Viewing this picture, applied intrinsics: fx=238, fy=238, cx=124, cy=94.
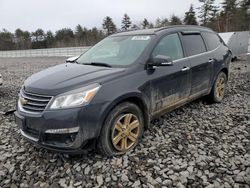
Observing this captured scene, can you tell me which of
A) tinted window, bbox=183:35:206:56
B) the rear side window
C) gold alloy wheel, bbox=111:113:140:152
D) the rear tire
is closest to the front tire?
gold alloy wheel, bbox=111:113:140:152

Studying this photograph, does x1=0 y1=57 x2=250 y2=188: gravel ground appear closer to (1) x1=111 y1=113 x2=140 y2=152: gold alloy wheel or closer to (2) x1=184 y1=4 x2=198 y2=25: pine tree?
(1) x1=111 y1=113 x2=140 y2=152: gold alloy wheel

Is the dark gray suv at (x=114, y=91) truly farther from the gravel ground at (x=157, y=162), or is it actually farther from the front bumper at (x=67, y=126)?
the gravel ground at (x=157, y=162)

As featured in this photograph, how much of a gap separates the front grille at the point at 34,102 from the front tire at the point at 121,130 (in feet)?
2.57

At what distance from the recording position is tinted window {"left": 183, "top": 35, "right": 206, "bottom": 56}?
4.45m

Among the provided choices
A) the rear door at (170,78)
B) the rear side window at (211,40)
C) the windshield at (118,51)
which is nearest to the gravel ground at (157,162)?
the rear door at (170,78)

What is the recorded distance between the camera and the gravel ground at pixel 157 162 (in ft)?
9.27

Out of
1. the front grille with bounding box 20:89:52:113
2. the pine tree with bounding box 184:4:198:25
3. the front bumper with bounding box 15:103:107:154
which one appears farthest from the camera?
the pine tree with bounding box 184:4:198:25

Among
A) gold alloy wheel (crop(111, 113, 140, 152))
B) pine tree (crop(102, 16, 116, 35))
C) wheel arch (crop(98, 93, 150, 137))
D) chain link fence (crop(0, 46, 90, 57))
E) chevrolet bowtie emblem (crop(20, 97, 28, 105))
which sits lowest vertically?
gold alloy wheel (crop(111, 113, 140, 152))

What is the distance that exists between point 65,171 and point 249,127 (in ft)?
10.4

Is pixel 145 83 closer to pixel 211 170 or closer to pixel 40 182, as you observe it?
pixel 211 170

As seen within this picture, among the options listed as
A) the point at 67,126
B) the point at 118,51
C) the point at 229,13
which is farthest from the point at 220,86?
the point at 229,13

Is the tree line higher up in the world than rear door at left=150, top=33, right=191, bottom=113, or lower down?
higher up

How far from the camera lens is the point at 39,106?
9.65 ft

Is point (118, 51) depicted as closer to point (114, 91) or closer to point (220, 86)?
point (114, 91)
